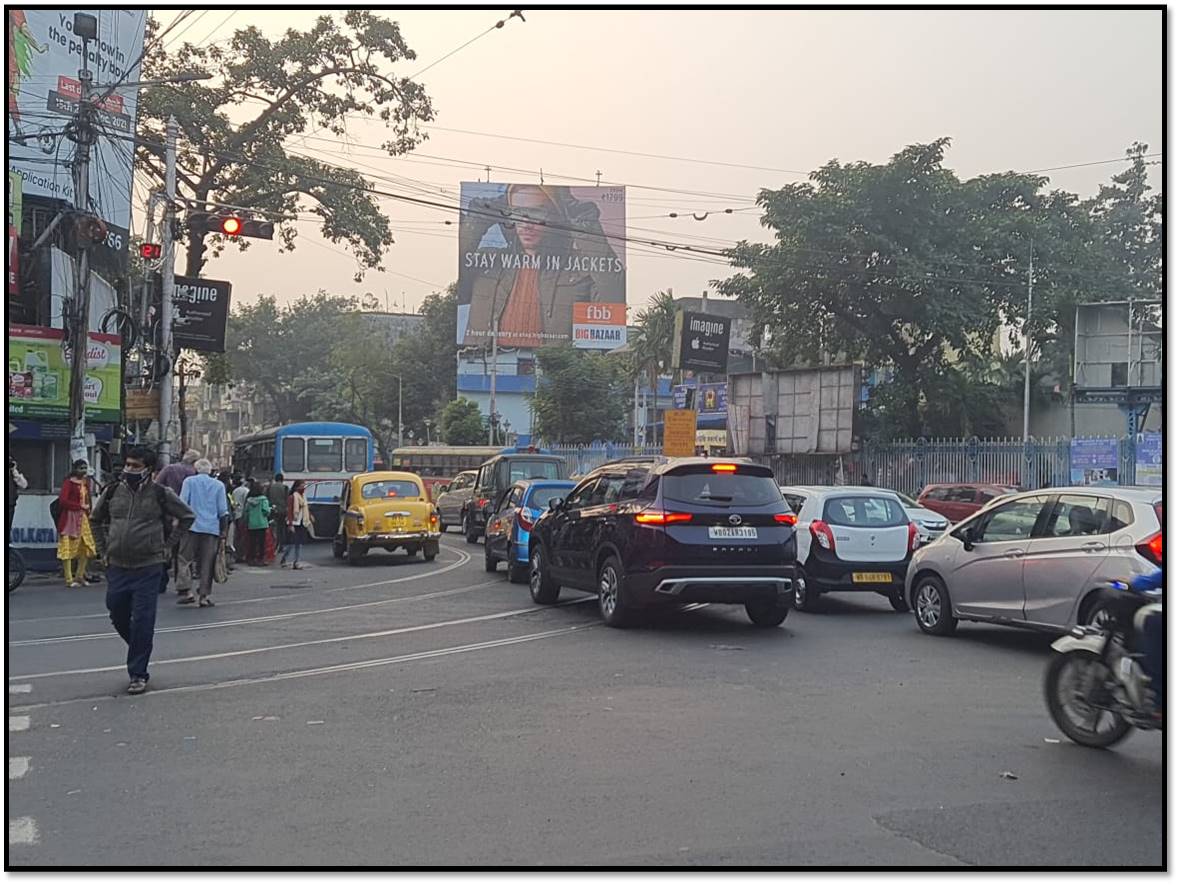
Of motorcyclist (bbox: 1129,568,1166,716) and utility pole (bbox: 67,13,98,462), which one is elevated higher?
utility pole (bbox: 67,13,98,462)

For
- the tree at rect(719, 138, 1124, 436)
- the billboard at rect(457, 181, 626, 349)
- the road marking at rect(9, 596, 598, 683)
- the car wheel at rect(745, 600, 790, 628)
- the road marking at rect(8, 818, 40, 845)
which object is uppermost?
the billboard at rect(457, 181, 626, 349)

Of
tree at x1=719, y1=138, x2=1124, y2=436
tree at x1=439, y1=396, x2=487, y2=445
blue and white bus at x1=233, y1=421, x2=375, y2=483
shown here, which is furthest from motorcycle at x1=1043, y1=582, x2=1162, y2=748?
tree at x1=439, y1=396, x2=487, y2=445

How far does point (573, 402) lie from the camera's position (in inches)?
2128

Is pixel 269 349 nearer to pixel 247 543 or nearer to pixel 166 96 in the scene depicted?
pixel 166 96

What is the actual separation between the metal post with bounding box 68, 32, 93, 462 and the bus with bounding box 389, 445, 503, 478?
76.8 ft

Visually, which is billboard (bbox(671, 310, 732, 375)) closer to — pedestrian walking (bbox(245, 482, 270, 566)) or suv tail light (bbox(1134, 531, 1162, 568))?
pedestrian walking (bbox(245, 482, 270, 566))

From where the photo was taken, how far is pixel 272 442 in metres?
30.9

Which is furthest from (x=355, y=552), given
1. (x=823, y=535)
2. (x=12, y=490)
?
(x=823, y=535)

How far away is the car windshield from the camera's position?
2395 centimetres

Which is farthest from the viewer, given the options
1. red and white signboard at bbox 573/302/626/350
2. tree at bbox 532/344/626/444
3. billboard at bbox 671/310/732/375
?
red and white signboard at bbox 573/302/626/350

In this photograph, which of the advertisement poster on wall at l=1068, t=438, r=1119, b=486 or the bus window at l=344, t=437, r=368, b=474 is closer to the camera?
the advertisement poster on wall at l=1068, t=438, r=1119, b=486

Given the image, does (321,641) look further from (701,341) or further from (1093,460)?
(701,341)

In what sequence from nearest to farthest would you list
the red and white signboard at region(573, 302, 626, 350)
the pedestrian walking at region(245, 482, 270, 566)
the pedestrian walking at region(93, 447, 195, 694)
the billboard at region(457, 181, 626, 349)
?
the pedestrian walking at region(93, 447, 195, 694) < the pedestrian walking at region(245, 482, 270, 566) < the billboard at region(457, 181, 626, 349) < the red and white signboard at region(573, 302, 626, 350)

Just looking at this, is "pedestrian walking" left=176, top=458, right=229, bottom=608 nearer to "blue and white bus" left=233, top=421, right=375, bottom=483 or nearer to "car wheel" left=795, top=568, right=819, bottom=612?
"car wheel" left=795, top=568, right=819, bottom=612
